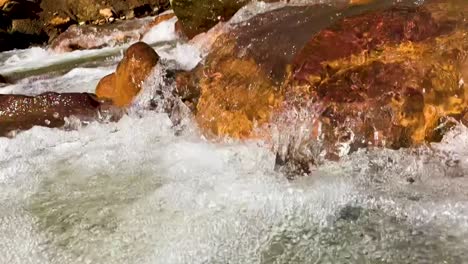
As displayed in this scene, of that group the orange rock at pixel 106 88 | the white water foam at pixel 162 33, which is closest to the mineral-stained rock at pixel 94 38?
the white water foam at pixel 162 33

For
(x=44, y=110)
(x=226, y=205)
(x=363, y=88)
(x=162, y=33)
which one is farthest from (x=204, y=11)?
(x=226, y=205)

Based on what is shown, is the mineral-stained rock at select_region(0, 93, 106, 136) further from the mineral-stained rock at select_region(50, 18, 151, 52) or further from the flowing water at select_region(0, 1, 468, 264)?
the mineral-stained rock at select_region(50, 18, 151, 52)

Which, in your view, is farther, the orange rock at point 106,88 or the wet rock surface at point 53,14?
the wet rock surface at point 53,14

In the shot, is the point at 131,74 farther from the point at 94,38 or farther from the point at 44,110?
the point at 94,38

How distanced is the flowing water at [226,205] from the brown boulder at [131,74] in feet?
3.30

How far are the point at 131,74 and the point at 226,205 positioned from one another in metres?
2.73

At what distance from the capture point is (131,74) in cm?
612

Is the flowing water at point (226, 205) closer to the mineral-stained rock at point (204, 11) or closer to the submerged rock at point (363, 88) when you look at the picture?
the submerged rock at point (363, 88)

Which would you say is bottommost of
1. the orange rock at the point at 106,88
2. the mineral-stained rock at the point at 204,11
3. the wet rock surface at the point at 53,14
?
the wet rock surface at the point at 53,14

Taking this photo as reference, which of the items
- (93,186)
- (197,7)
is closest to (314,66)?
(93,186)

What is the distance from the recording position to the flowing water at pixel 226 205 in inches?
131

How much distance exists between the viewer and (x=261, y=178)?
13.6 feet

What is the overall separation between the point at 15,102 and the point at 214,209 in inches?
130

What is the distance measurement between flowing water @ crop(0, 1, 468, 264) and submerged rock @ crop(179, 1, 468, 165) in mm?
159
